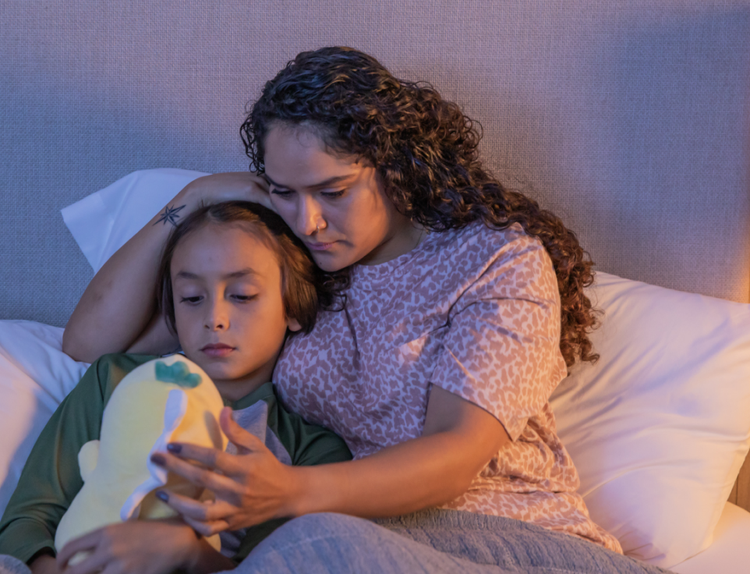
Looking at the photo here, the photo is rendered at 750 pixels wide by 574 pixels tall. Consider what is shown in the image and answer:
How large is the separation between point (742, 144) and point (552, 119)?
411 mm

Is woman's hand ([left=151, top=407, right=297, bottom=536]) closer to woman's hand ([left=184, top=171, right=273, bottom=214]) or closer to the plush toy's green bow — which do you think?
the plush toy's green bow

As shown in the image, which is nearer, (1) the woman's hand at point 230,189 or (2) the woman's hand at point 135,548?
(2) the woman's hand at point 135,548

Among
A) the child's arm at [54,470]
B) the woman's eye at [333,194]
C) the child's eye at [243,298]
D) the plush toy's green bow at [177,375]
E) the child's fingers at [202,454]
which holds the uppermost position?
the woman's eye at [333,194]

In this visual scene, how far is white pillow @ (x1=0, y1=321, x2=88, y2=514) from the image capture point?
1.07m

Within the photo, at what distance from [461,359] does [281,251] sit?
1.27ft

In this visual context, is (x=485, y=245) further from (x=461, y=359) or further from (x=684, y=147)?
(x=684, y=147)

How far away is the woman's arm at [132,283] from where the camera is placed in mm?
1201

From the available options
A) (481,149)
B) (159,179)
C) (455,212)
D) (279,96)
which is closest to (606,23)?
(481,149)

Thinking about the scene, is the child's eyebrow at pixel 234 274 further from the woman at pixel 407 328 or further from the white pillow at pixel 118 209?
the white pillow at pixel 118 209

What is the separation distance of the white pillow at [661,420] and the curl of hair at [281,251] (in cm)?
52

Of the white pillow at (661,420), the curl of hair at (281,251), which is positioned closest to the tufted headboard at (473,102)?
the white pillow at (661,420)

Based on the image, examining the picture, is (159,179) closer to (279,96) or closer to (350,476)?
(279,96)

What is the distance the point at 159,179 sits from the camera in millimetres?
1420

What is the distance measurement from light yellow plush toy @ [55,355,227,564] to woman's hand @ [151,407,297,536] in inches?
0.7
